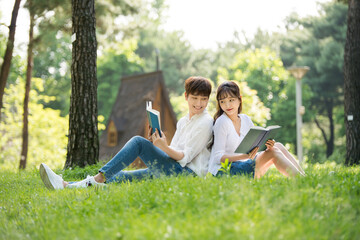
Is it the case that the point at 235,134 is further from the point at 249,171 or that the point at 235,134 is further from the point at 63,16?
the point at 63,16

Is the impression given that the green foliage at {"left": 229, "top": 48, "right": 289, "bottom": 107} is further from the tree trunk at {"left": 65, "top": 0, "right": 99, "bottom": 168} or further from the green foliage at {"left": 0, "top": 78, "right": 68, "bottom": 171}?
the tree trunk at {"left": 65, "top": 0, "right": 99, "bottom": 168}

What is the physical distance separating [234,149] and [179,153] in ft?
2.05

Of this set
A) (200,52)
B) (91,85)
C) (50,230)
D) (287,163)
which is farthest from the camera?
(200,52)

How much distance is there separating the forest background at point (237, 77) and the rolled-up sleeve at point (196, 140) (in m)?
18.8

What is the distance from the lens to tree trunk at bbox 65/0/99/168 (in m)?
6.99

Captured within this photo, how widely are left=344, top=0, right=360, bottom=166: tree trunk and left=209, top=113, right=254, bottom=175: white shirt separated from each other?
564 cm

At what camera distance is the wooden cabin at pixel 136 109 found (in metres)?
20.0

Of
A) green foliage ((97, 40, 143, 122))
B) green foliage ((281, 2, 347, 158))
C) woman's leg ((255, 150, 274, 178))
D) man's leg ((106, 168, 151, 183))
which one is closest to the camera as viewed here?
woman's leg ((255, 150, 274, 178))

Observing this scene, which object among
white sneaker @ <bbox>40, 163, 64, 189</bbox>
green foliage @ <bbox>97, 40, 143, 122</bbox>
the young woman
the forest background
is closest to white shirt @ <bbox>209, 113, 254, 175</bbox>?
the young woman

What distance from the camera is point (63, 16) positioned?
38.9ft

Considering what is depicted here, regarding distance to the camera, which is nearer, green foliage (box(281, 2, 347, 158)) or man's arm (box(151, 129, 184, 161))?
man's arm (box(151, 129, 184, 161))

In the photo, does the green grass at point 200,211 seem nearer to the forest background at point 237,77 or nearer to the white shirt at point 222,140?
the white shirt at point 222,140

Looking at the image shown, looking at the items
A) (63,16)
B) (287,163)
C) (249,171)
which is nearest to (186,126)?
(249,171)

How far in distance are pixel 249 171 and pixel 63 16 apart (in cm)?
929
